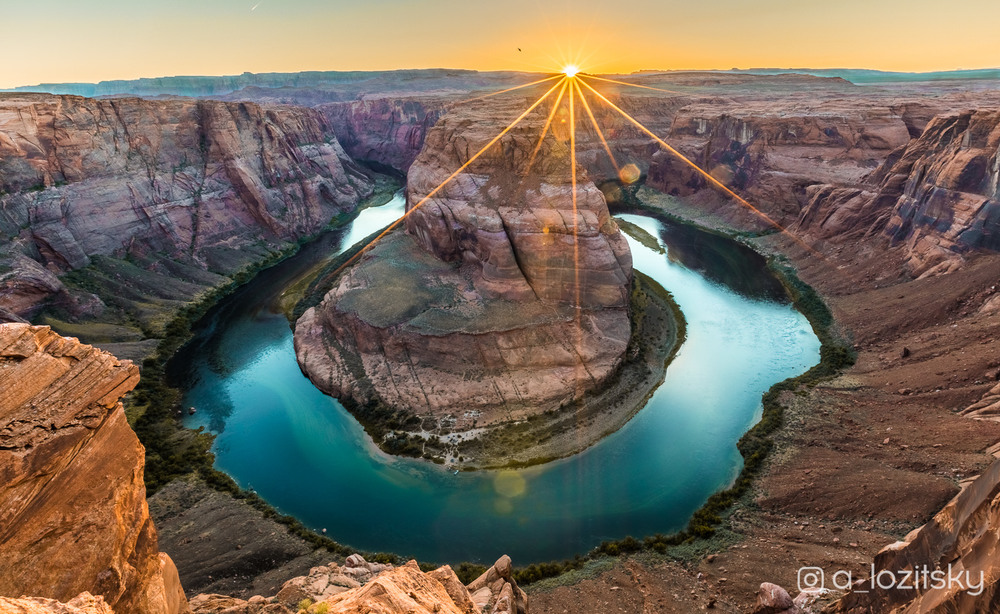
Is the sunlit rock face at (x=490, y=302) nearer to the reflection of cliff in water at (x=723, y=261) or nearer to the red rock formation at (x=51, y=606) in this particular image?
the reflection of cliff in water at (x=723, y=261)

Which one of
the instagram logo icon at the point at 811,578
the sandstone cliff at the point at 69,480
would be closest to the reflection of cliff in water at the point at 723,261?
the instagram logo icon at the point at 811,578

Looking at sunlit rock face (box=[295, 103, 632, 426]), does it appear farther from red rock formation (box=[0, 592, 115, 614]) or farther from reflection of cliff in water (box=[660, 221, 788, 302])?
red rock formation (box=[0, 592, 115, 614])

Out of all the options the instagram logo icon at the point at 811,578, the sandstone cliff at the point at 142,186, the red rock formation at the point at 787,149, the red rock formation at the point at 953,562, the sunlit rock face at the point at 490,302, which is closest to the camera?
the red rock formation at the point at 953,562

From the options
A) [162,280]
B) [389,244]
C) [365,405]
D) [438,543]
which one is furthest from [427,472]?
[162,280]

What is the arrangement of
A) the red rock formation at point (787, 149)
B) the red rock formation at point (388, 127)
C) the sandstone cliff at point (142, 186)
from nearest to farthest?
the sandstone cliff at point (142, 186), the red rock formation at point (787, 149), the red rock formation at point (388, 127)

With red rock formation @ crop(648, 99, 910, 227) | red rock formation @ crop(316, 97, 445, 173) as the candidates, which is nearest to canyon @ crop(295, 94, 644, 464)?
red rock formation @ crop(648, 99, 910, 227)

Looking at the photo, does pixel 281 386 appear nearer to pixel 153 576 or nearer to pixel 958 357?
pixel 153 576
